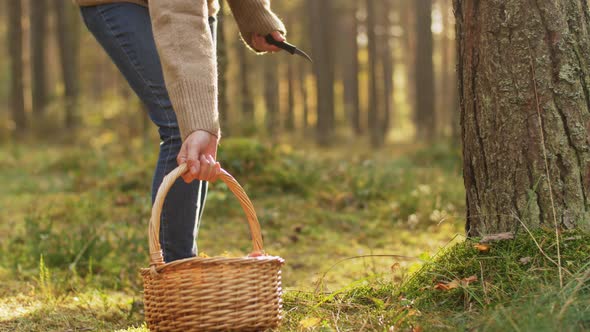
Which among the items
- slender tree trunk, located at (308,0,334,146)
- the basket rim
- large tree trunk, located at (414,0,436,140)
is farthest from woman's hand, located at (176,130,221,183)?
slender tree trunk, located at (308,0,334,146)

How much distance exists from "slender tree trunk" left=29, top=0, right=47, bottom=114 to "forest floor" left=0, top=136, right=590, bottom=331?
307 inches

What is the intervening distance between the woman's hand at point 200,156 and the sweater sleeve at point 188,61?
0.09 feet

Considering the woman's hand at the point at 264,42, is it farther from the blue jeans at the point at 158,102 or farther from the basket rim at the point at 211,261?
the basket rim at the point at 211,261

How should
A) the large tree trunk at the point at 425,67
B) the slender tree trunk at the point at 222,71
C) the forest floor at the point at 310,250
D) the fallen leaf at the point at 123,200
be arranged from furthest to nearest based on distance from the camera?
1. the large tree trunk at the point at 425,67
2. the slender tree trunk at the point at 222,71
3. the fallen leaf at the point at 123,200
4. the forest floor at the point at 310,250

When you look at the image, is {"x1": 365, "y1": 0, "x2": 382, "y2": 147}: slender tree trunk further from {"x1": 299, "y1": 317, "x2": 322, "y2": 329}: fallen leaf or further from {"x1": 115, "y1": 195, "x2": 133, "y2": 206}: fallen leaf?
{"x1": 299, "y1": 317, "x2": 322, "y2": 329}: fallen leaf

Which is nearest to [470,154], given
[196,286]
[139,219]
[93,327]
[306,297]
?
[306,297]

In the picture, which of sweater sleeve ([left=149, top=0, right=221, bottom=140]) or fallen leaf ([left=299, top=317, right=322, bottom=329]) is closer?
sweater sleeve ([left=149, top=0, right=221, bottom=140])

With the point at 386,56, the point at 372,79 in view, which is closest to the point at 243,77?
the point at 372,79

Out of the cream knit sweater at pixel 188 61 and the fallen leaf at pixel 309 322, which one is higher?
the cream knit sweater at pixel 188 61

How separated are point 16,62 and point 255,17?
1417 cm

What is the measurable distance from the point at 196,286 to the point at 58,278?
172 centimetres

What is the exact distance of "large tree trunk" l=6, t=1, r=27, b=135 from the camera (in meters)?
15.3

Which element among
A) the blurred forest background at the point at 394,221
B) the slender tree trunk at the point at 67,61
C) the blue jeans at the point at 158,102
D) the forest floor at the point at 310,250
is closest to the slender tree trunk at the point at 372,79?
the blurred forest background at the point at 394,221

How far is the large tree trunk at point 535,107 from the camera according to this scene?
8.18ft
